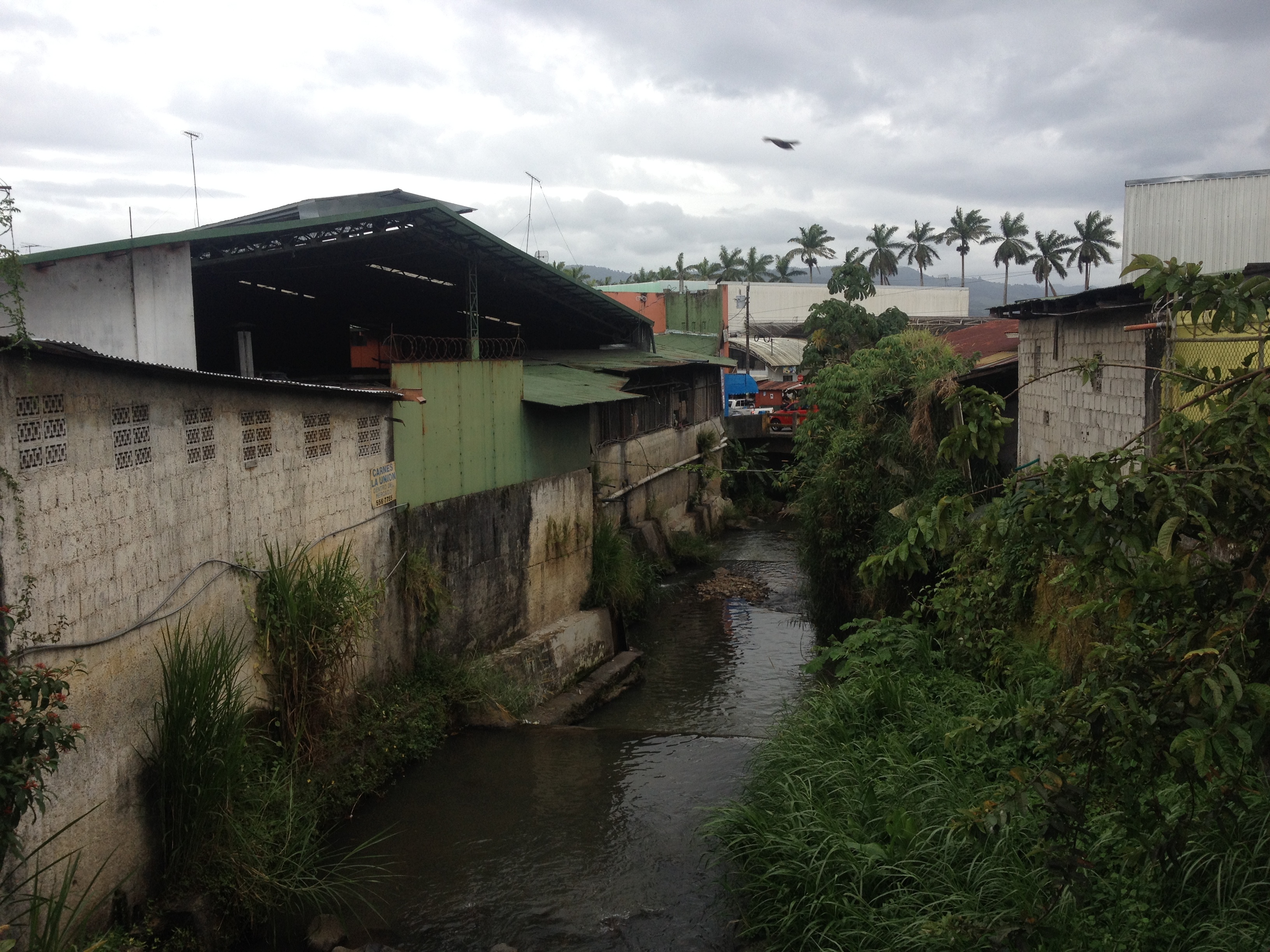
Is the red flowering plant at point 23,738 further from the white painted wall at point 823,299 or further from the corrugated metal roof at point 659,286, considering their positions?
the white painted wall at point 823,299

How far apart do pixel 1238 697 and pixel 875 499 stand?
11839 mm

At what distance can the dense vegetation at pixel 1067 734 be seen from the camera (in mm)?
3348

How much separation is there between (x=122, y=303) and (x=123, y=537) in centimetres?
437

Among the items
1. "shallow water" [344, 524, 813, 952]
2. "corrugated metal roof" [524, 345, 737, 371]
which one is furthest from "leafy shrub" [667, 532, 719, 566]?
"shallow water" [344, 524, 813, 952]

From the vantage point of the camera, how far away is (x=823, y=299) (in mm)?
47156

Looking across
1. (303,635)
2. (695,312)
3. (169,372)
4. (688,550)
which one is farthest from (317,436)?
(695,312)

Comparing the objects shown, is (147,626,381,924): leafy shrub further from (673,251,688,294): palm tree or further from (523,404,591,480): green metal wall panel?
(673,251,688,294): palm tree

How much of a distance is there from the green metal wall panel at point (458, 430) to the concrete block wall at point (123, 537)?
2361 mm

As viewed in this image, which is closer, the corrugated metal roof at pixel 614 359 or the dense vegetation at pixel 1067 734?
the dense vegetation at pixel 1067 734

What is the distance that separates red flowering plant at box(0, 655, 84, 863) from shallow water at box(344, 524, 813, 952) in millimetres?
3131

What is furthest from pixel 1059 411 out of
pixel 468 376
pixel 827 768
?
pixel 468 376

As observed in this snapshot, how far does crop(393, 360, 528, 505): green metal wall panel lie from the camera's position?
1114 centimetres

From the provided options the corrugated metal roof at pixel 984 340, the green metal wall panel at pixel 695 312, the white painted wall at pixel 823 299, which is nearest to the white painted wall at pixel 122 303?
the corrugated metal roof at pixel 984 340

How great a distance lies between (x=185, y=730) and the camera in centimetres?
678
